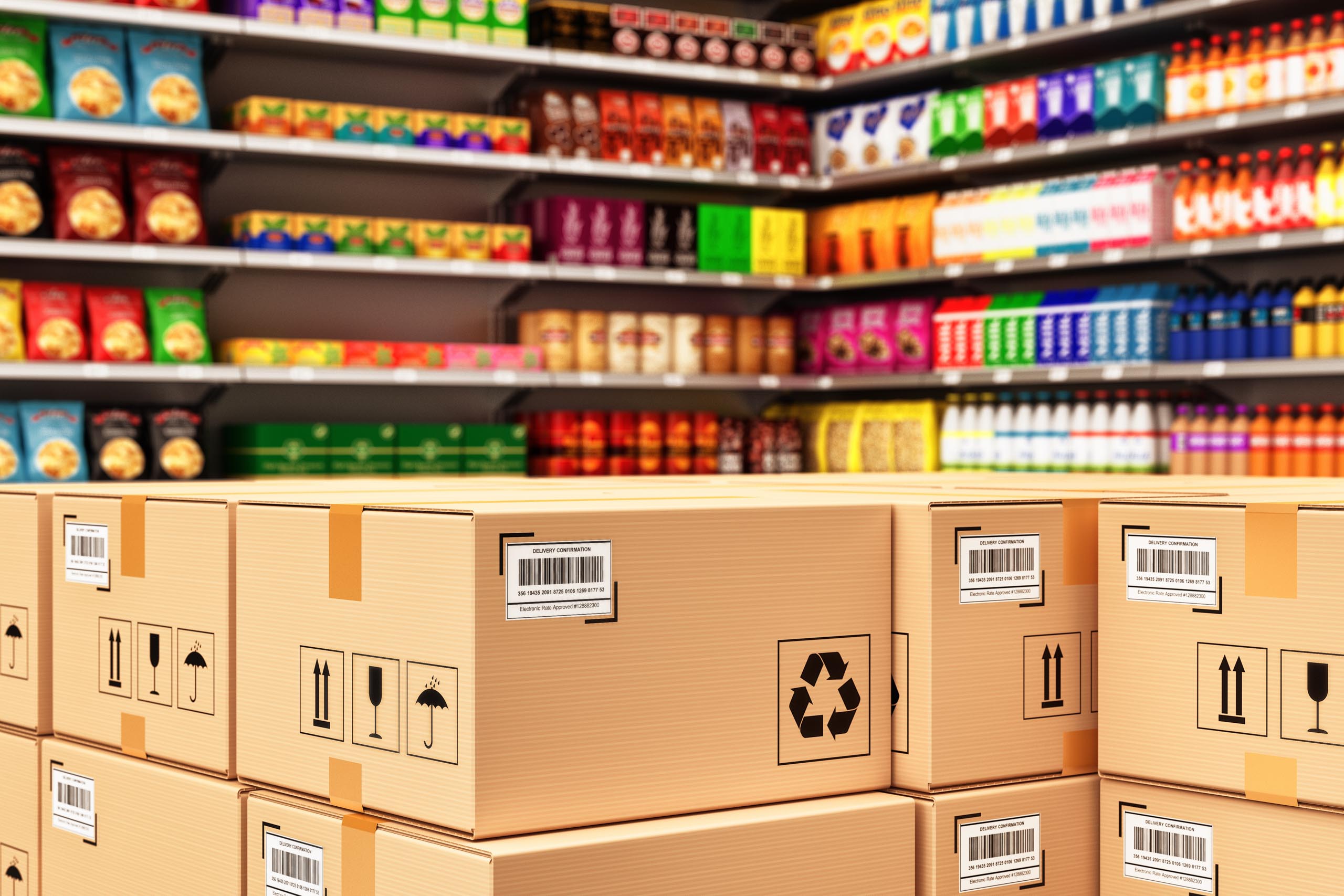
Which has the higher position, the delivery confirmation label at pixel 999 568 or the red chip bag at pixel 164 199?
the red chip bag at pixel 164 199

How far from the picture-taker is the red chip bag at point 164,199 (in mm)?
4297

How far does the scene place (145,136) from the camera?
13.8 ft

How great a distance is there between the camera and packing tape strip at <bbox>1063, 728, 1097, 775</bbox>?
1313 millimetres

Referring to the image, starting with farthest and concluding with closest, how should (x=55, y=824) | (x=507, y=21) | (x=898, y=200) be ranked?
(x=898, y=200) → (x=507, y=21) → (x=55, y=824)

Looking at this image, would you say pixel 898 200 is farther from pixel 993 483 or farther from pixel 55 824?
pixel 55 824

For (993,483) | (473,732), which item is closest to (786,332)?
(993,483)

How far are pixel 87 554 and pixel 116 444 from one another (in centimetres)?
289

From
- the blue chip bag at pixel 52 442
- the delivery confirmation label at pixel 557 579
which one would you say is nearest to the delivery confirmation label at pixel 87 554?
the delivery confirmation label at pixel 557 579

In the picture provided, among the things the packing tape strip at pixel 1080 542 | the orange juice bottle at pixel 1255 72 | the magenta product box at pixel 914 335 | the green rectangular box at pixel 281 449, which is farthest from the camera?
the magenta product box at pixel 914 335

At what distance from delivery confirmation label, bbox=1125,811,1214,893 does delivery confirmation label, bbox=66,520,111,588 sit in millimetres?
1018

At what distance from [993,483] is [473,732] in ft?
3.20

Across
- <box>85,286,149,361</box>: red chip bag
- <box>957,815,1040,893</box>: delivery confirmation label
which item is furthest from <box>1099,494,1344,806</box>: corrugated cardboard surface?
<box>85,286,149,361</box>: red chip bag

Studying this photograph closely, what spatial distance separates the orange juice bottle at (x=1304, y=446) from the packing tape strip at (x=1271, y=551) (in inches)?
123

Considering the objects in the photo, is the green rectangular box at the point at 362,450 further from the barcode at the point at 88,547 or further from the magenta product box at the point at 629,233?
the barcode at the point at 88,547
